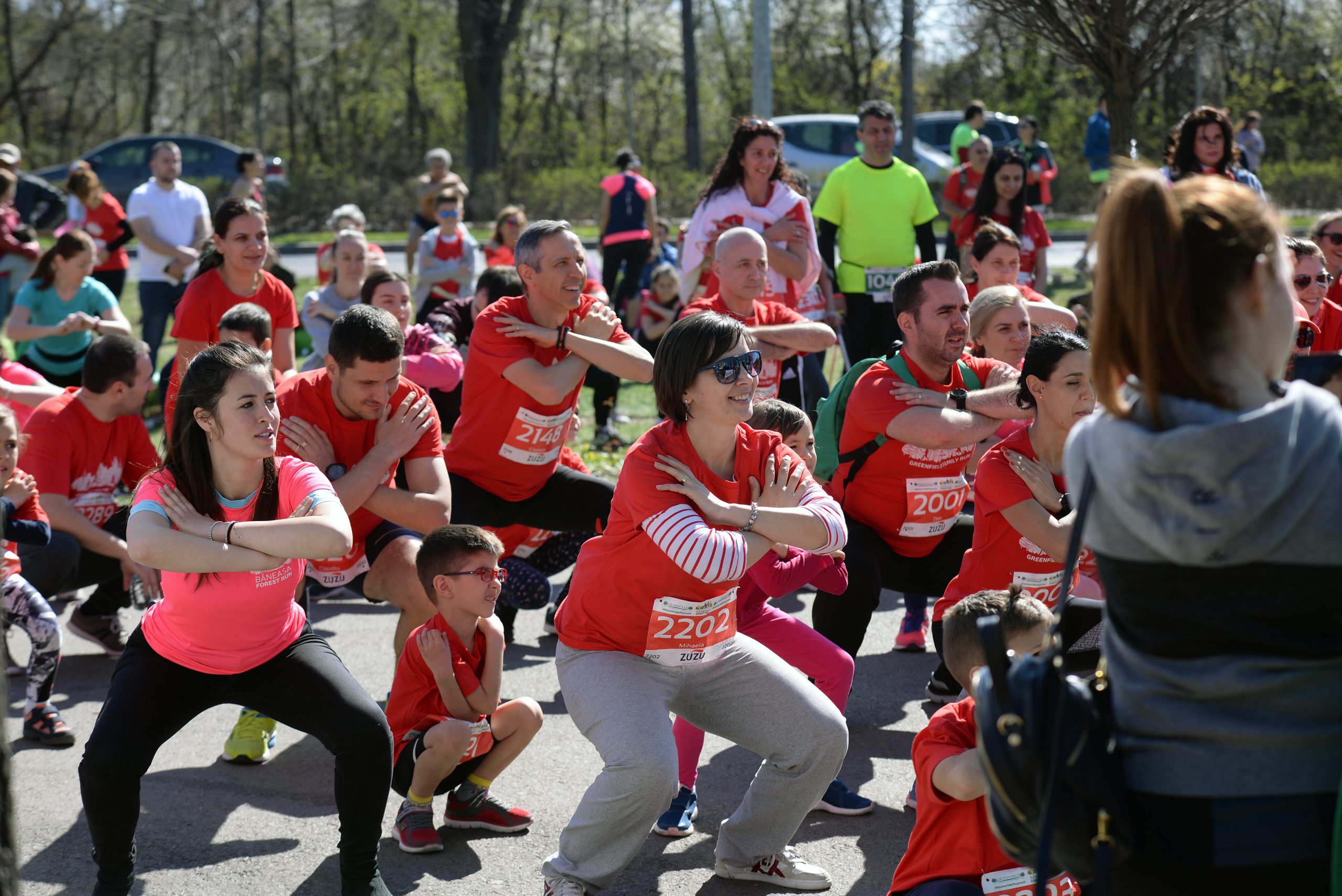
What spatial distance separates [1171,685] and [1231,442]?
0.39 m

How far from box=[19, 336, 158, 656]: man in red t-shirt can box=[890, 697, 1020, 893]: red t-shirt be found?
3584 millimetres

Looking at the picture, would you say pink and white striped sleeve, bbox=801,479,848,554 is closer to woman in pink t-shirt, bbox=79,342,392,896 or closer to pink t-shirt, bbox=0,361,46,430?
woman in pink t-shirt, bbox=79,342,392,896

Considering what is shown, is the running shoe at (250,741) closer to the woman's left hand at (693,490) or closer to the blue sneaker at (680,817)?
the blue sneaker at (680,817)

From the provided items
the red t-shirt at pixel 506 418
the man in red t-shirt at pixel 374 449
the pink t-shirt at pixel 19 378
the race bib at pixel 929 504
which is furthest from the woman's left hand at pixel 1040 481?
the pink t-shirt at pixel 19 378

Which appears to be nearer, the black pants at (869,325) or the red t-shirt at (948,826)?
the red t-shirt at (948,826)

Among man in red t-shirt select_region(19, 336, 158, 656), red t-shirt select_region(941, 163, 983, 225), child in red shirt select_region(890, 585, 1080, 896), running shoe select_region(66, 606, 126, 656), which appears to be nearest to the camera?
child in red shirt select_region(890, 585, 1080, 896)

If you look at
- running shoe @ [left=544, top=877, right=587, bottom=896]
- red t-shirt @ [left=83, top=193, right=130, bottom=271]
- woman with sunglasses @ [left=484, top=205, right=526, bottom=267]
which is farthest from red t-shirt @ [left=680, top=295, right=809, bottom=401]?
red t-shirt @ [left=83, top=193, right=130, bottom=271]

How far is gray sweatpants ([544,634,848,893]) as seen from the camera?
→ 134 inches

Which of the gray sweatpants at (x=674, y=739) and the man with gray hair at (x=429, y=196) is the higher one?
the man with gray hair at (x=429, y=196)

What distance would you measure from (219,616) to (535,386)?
6.60ft

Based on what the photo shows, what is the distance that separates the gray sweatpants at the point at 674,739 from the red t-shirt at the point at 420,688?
1.68 ft

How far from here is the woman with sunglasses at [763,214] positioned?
758 centimetres

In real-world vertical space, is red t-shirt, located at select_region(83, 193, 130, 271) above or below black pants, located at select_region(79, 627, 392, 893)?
above

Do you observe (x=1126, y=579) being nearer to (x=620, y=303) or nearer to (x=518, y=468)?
(x=518, y=468)
